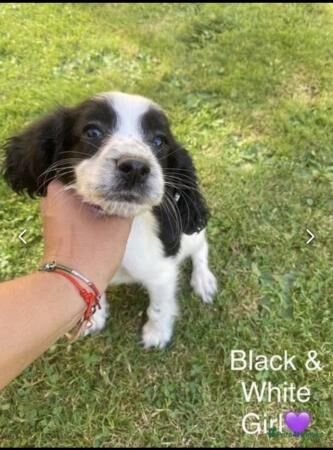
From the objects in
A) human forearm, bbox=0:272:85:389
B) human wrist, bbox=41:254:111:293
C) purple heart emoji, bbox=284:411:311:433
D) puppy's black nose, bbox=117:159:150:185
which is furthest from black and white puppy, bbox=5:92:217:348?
purple heart emoji, bbox=284:411:311:433

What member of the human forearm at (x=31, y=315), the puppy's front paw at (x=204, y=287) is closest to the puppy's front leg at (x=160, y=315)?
the puppy's front paw at (x=204, y=287)

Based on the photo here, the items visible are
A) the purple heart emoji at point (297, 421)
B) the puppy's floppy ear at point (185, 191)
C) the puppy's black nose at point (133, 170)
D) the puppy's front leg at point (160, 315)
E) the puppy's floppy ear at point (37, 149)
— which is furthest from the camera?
the puppy's front leg at point (160, 315)

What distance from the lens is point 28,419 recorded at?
7.57ft

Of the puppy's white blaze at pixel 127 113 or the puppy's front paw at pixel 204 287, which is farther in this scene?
the puppy's front paw at pixel 204 287

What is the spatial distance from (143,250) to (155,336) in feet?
1.72

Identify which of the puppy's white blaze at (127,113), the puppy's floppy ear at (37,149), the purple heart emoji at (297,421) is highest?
the puppy's white blaze at (127,113)

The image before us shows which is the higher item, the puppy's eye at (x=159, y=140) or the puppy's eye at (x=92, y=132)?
the puppy's eye at (x=92, y=132)

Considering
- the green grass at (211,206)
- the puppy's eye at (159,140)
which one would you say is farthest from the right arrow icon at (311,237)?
the puppy's eye at (159,140)

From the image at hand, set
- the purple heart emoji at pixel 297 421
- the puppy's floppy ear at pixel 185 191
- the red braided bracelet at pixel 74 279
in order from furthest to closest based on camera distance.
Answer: the purple heart emoji at pixel 297 421 < the puppy's floppy ear at pixel 185 191 < the red braided bracelet at pixel 74 279

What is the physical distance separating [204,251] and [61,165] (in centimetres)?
95

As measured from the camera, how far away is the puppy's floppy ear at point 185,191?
2.18 m

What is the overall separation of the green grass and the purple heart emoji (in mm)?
34

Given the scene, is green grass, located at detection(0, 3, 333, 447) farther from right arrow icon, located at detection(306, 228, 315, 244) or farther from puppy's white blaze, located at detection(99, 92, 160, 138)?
puppy's white blaze, located at detection(99, 92, 160, 138)

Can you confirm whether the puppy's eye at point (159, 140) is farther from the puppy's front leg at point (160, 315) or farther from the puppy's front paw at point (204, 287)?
the puppy's front paw at point (204, 287)
